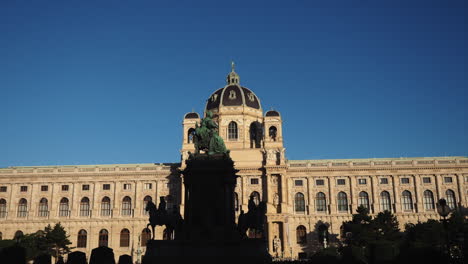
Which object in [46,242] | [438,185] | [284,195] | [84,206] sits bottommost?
[46,242]

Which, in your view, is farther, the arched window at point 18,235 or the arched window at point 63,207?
the arched window at point 63,207

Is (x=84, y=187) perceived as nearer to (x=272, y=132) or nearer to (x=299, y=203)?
(x=272, y=132)

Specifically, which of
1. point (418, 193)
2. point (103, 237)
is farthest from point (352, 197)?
point (103, 237)

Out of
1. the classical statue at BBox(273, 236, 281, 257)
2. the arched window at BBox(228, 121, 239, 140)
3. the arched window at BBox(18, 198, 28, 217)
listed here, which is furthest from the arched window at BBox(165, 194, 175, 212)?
the arched window at BBox(18, 198, 28, 217)

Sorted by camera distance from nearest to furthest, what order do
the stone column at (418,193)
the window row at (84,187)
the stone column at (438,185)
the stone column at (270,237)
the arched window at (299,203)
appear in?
the stone column at (270,237)
the stone column at (418,193)
the stone column at (438,185)
the arched window at (299,203)
the window row at (84,187)

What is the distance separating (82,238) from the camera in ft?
265

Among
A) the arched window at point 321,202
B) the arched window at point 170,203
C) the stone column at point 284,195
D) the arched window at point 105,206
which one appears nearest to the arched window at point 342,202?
the arched window at point 321,202

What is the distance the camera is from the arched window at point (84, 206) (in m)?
82.4

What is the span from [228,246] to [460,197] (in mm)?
59378

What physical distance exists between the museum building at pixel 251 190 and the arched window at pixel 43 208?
18cm

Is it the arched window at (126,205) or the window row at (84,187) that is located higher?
the window row at (84,187)

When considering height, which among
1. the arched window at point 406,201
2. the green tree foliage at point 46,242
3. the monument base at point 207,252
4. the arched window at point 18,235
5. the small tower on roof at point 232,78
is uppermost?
the small tower on roof at point 232,78

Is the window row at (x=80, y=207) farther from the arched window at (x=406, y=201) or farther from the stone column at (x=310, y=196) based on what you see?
the arched window at (x=406, y=201)

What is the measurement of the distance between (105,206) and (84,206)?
3.80 meters
